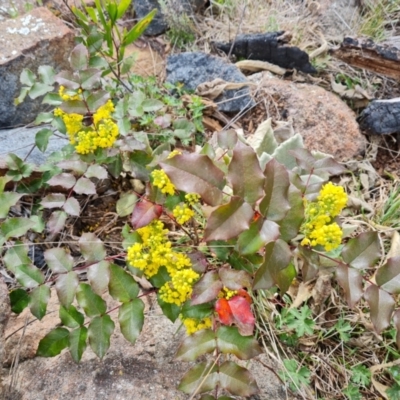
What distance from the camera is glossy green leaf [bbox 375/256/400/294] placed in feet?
3.76

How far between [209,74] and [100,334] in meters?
1.62

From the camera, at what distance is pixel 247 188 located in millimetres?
1038

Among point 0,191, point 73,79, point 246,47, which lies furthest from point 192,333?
point 246,47

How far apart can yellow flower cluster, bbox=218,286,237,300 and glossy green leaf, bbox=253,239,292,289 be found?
20 centimetres

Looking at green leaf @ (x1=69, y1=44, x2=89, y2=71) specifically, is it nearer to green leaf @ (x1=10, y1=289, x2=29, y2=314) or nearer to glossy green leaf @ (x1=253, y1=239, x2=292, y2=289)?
green leaf @ (x1=10, y1=289, x2=29, y2=314)

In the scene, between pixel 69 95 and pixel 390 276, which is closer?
pixel 390 276

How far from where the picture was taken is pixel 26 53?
7.36ft

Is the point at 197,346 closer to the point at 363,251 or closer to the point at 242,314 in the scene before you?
the point at 242,314

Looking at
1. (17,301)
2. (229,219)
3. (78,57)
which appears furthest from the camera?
(78,57)

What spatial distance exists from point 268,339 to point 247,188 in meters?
0.73

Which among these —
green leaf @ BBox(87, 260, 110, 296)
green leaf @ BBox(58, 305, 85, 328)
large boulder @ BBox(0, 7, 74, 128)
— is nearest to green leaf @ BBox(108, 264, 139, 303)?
green leaf @ BBox(87, 260, 110, 296)

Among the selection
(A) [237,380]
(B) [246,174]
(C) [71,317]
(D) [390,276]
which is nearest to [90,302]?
(C) [71,317]

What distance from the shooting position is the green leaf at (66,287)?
4.04ft

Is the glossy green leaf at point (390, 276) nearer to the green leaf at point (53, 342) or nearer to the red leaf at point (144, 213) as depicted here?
the red leaf at point (144, 213)
